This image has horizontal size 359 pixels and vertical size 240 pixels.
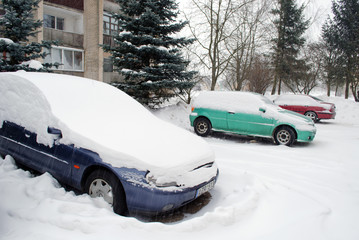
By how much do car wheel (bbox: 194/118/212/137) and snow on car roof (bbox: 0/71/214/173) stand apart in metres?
4.34

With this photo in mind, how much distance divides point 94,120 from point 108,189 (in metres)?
1.07

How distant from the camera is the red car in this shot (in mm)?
13367

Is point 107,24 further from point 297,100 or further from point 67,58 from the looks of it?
point 297,100

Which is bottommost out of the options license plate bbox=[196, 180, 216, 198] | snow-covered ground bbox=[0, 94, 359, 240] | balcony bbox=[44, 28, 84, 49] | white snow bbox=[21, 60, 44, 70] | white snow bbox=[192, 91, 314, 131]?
snow-covered ground bbox=[0, 94, 359, 240]

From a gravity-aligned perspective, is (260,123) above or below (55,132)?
below

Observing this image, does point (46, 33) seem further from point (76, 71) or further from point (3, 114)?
point (3, 114)

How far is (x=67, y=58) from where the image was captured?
62.8ft

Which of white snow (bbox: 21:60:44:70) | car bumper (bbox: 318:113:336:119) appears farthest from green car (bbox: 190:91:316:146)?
car bumper (bbox: 318:113:336:119)

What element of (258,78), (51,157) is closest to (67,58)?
(258,78)

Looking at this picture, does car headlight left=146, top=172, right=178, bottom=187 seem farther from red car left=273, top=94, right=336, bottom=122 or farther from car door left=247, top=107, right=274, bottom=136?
red car left=273, top=94, right=336, bottom=122

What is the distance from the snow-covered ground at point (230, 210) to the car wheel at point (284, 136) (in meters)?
2.13

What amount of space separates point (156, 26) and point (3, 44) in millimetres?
5480

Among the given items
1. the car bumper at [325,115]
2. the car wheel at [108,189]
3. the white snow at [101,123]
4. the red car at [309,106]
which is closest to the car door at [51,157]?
the white snow at [101,123]


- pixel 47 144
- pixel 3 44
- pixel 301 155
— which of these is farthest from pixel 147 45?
pixel 47 144
